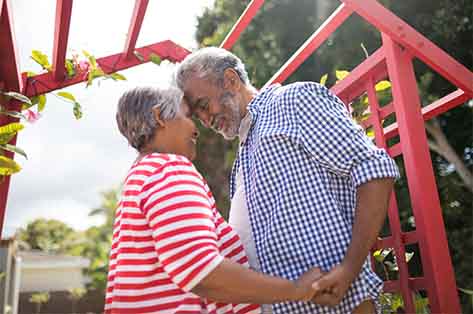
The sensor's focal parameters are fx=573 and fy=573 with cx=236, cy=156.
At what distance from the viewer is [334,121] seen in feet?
5.22

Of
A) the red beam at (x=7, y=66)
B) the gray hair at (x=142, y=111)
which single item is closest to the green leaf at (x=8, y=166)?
the red beam at (x=7, y=66)

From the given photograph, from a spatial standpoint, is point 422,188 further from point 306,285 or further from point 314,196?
point 306,285

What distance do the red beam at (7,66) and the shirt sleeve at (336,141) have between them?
1.27m

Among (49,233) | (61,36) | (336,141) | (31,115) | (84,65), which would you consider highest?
(49,233)

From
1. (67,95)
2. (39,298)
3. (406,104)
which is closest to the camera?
(406,104)

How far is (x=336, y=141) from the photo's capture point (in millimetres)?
1554

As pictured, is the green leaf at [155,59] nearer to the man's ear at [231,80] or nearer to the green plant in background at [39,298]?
the man's ear at [231,80]

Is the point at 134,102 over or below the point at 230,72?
below

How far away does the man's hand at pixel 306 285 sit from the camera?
1.36 metres

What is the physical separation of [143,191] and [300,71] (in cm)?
904

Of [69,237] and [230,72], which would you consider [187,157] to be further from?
[69,237]

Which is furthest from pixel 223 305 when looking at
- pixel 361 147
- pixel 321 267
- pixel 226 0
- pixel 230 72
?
pixel 226 0

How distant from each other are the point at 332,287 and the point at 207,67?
3.11ft

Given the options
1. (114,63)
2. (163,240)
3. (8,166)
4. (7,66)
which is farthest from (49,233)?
(163,240)
